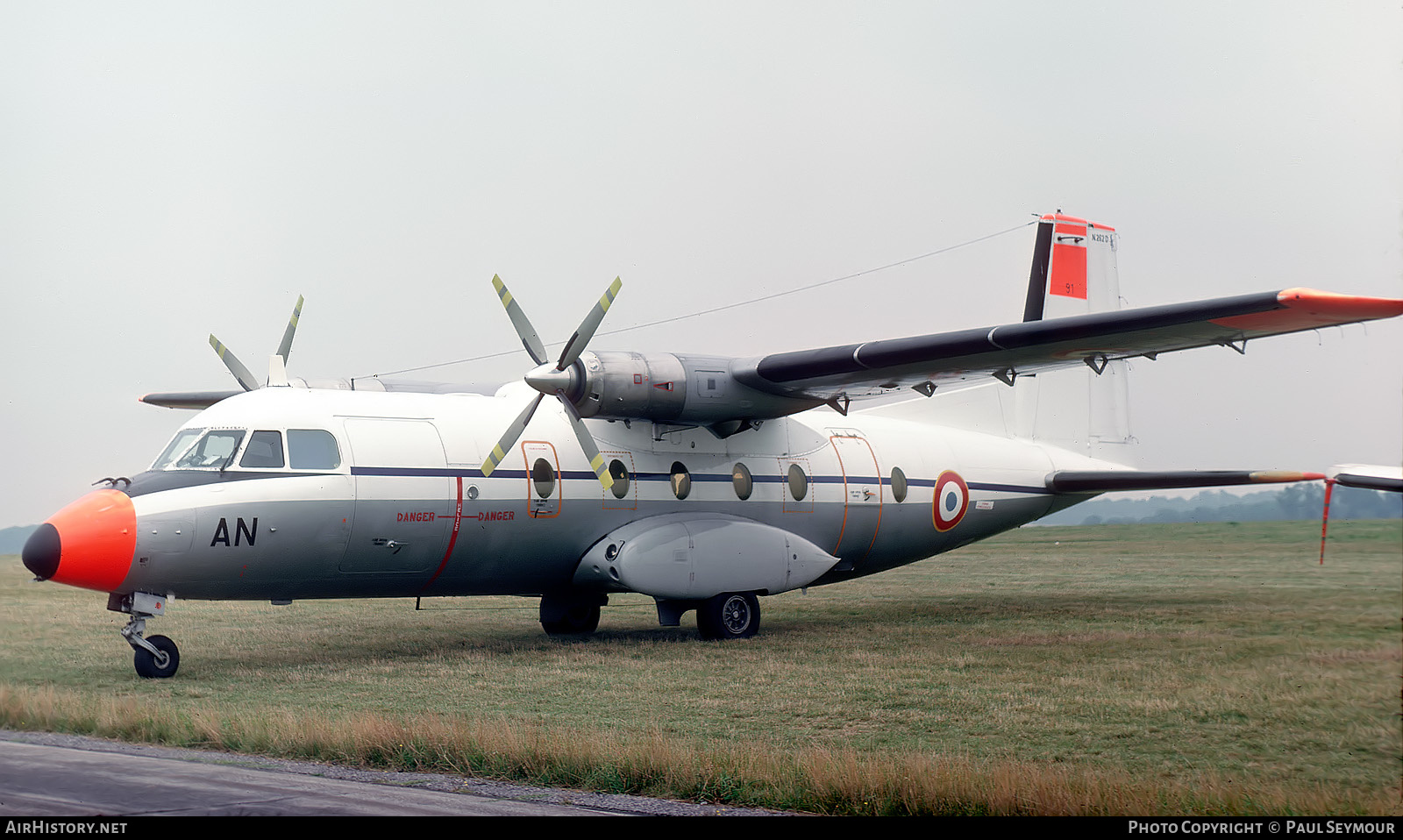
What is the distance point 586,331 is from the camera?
17891 millimetres

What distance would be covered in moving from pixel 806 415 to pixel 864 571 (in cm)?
301

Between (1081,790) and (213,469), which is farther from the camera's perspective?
(213,469)

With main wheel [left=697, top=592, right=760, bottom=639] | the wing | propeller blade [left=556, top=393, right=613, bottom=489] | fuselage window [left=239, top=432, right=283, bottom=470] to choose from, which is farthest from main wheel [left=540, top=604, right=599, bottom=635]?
fuselage window [left=239, top=432, right=283, bottom=470]

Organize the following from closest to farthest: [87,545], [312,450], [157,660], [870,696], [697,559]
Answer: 1. [870,696]
2. [87,545]
3. [157,660]
4. [312,450]
5. [697,559]

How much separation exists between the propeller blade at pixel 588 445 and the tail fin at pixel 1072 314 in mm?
9894

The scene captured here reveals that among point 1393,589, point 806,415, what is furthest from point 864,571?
point 1393,589

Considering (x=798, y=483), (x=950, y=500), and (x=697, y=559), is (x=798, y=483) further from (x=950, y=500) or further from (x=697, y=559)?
(x=950, y=500)

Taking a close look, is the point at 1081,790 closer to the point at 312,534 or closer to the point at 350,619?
the point at 312,534

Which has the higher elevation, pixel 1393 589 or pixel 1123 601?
→ pixel 1393 589

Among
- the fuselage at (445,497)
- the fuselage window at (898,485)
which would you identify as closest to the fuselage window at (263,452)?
the fuselage at (445,497)

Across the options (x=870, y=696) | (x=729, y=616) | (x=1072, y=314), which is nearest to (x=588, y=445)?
(x=729, y=616)

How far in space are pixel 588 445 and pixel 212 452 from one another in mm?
5033

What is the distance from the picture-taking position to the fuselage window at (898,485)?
2144 centimetres

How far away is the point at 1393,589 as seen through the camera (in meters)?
6.43
